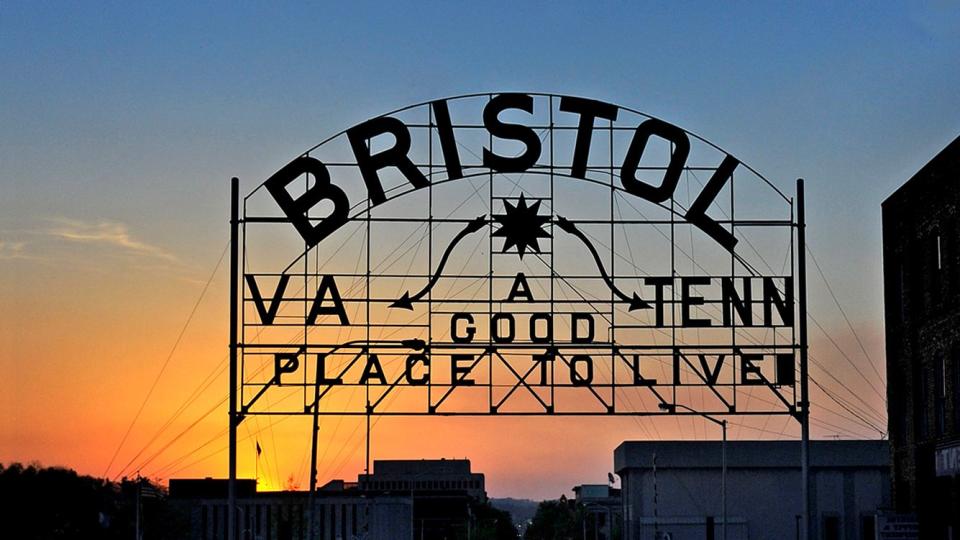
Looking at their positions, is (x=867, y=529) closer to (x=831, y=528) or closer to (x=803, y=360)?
(x=831, y=528)

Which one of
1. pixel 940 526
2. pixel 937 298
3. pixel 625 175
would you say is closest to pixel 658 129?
pixel 625 175

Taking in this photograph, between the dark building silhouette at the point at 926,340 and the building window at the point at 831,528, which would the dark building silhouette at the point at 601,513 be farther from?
the dark building silhouette at the point at 926,340

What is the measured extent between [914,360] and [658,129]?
10.2 metres

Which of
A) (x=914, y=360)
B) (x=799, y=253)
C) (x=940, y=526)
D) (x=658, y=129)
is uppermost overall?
(x=658, y=129)

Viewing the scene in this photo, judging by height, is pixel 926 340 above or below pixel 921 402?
above

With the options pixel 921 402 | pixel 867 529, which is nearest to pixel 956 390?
pixel 921 402

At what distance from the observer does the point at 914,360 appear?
158 ft

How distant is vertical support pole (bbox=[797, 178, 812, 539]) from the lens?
45250 millimetres

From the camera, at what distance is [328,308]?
48.6 metres

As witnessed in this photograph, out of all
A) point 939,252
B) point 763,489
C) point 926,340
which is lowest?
point 763,489

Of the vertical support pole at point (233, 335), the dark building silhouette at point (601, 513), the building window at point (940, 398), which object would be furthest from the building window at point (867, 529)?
the vertical support pole at point (233, 335)

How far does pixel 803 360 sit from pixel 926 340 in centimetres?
352

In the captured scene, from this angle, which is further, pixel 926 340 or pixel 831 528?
pixel 831 528

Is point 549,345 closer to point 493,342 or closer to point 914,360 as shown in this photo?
point 493,342
